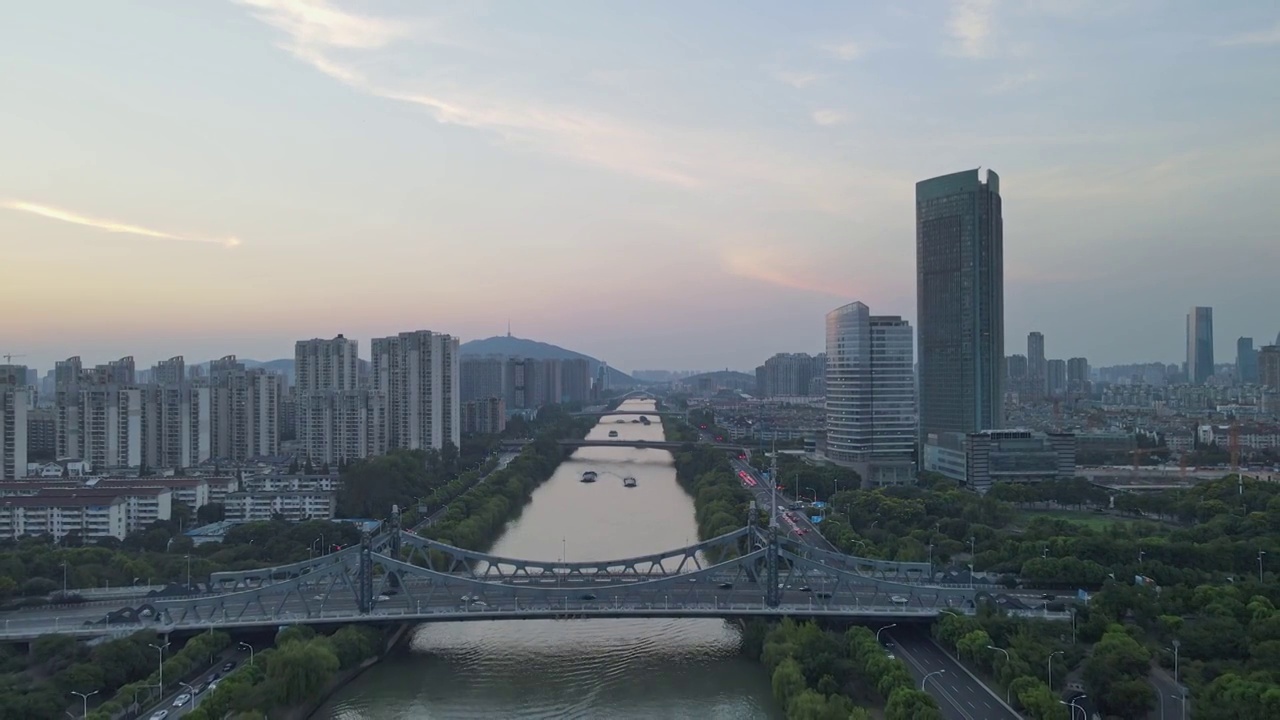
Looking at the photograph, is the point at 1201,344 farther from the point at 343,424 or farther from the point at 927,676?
the point at 927,676

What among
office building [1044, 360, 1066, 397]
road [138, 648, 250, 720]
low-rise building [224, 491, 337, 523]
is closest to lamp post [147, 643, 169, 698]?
road [138, 648, 250, 720]

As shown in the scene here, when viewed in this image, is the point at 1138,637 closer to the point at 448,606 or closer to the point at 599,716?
the point at 599,716

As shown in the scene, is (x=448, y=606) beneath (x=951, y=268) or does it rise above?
beneath

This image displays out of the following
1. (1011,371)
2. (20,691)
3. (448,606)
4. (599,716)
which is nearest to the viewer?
(20,691)

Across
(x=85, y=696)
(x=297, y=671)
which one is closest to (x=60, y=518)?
(x=85, y=696)

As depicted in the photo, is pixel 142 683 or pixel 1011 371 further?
pixel 1011 371

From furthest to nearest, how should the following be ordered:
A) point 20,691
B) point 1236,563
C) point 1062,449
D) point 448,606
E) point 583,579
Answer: point 1062,449, point 1236,563, point 583,579, point 448,606, point 20,691

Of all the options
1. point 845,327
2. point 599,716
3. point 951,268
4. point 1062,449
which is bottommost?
point 599,716

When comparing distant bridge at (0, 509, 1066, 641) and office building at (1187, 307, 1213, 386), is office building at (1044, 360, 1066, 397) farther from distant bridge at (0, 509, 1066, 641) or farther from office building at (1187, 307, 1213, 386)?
distant bridge at (0, 509, 1066, 641)

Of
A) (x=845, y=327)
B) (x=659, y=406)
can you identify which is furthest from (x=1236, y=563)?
(x=659, y=406)
